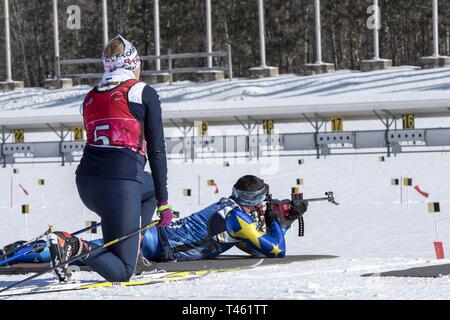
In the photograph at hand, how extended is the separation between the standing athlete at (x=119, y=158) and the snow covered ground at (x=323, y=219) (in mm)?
400

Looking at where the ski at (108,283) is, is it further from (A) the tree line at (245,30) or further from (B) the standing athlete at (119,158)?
(A) the tree line at (245,30)

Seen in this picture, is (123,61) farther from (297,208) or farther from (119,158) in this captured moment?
(297,208)

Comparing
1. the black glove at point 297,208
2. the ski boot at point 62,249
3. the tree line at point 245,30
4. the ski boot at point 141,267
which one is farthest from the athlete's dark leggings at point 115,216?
the tree line at point 245,30

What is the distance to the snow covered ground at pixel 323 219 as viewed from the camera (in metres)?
7.54

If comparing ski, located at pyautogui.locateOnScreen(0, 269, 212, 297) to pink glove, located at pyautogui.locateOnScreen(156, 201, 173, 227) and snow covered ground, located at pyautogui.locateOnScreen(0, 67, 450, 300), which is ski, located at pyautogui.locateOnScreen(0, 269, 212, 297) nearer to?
Answer: snow covered ground, located at pyautogui.locateOnScreen(0, 67, 450, 300)

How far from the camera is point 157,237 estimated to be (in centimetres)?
970

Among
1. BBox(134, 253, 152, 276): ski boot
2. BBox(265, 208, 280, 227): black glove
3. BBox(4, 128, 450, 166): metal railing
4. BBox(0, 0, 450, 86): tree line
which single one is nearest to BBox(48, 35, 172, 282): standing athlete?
BBox(134, 253, 152, 276): ski boot

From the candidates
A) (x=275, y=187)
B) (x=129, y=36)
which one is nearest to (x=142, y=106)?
(x=275, y=187)

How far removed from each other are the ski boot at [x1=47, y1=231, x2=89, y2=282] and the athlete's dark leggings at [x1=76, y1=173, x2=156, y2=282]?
0.21 meters

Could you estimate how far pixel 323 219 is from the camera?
1786 centimetres

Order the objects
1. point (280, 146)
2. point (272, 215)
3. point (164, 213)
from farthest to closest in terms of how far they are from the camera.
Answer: point (280, 146) < point (272, 215) < point (164, 213)

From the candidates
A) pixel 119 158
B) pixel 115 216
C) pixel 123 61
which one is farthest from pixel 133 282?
pixel 123 61

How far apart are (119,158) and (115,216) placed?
0.37m
